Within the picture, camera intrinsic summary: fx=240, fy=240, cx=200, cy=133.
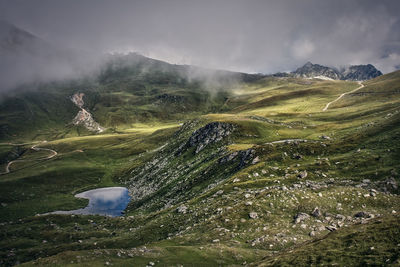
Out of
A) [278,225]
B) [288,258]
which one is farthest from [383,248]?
[278,225]

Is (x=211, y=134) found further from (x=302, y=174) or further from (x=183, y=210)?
(x=302, y=174)

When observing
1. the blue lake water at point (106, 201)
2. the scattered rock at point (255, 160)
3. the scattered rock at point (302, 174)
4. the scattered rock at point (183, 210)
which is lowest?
the blue lake water at point (106, 201)

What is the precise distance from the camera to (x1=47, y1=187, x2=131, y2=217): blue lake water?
99.3 meters

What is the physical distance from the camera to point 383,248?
20.6 meters

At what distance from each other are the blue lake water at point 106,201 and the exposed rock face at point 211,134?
3977 cm

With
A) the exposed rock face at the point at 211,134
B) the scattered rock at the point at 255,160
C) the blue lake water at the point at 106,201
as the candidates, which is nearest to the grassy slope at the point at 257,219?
the scattered rock at the point at 255,160

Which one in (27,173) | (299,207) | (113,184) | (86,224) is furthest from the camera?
(27,173)

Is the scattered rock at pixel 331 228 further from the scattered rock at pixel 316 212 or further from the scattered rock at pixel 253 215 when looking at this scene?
the scattered rock at pixel 253 215

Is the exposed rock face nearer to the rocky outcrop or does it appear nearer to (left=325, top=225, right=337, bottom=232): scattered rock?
the rocky outcrop

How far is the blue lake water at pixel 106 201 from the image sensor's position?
326 ft

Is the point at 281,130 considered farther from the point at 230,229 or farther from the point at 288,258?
the point at 288,258

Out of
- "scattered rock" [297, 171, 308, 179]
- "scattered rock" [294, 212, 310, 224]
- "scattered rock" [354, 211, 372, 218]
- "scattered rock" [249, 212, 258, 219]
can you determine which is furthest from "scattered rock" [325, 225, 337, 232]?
"scattered rock" [297, 171, 308, 179]

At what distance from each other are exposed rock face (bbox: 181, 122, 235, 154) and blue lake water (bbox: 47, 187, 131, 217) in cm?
3977

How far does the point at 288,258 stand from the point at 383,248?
26.2 ft
